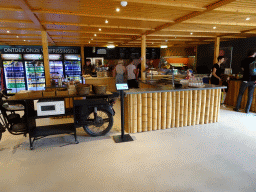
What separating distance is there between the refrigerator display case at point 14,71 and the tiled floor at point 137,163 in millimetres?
6795

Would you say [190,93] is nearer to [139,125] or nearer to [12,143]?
[139,125]

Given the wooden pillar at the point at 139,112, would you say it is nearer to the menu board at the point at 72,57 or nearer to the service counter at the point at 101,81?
the service counter at the point at 101,81

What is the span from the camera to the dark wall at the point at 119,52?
10.6 metres

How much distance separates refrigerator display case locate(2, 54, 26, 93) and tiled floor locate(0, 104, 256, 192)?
6795 millimetres

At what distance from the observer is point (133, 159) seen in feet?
9.73

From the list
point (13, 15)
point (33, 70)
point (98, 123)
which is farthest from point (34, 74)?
point (98, 123)

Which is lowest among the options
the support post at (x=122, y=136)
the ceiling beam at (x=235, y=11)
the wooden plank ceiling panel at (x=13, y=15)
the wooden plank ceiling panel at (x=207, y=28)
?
the support post at (x=122, y=136)

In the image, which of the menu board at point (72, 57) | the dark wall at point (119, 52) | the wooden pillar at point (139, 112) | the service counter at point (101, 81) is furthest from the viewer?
the dark wall at point (119, 52)

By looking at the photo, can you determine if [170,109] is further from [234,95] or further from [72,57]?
[72,57]

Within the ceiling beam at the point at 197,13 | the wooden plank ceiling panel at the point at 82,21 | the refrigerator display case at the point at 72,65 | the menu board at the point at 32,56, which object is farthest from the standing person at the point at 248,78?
the menu board at the point at 32,56

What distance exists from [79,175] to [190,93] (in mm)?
3045

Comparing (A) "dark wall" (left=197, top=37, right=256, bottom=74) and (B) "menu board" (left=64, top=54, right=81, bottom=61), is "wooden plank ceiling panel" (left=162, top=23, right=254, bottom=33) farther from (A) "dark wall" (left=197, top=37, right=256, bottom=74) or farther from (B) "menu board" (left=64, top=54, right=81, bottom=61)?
(B) "menu board" (left=64, top=54, right=81, bottom=61)

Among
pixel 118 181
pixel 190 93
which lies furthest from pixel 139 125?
pixel 118 181

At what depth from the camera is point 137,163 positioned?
2.84m
